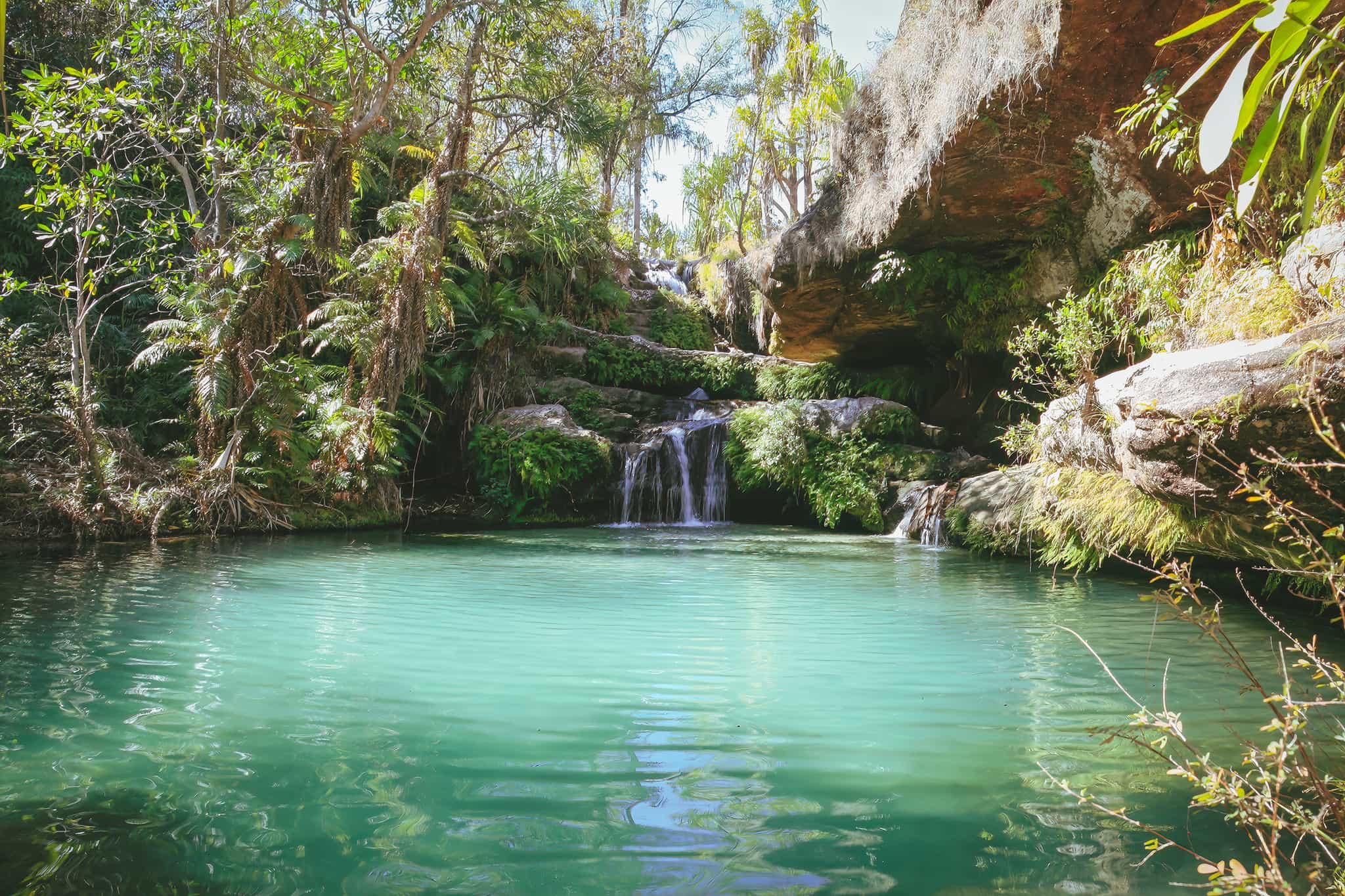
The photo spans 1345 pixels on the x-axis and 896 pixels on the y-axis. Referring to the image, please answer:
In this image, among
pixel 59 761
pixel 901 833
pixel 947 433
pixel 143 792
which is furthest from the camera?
pixel 947 433

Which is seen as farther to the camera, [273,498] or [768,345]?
[768,345]

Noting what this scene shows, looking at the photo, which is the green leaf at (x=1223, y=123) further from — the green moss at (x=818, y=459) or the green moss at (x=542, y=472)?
the green moss at (x=542, y=472)

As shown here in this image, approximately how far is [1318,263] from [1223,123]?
534 cm

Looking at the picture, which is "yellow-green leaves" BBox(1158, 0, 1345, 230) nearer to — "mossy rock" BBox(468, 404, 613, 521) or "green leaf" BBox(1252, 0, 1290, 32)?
"green leaf" BBox(1252, 0, 1290, 32)

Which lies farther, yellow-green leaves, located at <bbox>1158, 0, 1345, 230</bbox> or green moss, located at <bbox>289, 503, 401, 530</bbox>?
green moss, located at <bbox>289, 503, 401, 530</bbox>

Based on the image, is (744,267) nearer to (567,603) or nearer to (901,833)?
(567,603)

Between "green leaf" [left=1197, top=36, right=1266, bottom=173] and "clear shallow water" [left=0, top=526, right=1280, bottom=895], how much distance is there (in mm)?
1730

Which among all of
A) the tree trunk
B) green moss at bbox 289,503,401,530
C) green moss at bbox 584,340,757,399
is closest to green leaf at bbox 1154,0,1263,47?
green moss at bbox 289,503,401,530

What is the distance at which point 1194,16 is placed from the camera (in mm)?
7629

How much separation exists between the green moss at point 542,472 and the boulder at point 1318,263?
30.3 ft

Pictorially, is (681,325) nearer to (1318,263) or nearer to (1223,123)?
(1318,263)

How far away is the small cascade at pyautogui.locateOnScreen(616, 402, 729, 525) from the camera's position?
1326cm

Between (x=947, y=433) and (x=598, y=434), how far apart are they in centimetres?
586

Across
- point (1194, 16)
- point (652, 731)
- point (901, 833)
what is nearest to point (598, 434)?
point (1194, 16)
